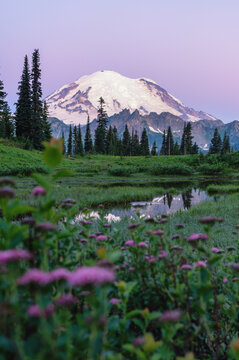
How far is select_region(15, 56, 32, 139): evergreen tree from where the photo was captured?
58.8m

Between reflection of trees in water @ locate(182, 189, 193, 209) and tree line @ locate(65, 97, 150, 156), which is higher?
tree line @ locate(65, 97, 150, 156)

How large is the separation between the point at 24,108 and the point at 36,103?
284 centimetres

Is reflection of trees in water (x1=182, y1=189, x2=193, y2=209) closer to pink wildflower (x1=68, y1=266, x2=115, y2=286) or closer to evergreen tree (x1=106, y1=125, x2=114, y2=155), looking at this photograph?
pink wildflower (x1=68, y1=266, x2=115, y2=286)

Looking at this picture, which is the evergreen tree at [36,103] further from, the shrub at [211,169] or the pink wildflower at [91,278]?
the pink wildflower at [91,278]

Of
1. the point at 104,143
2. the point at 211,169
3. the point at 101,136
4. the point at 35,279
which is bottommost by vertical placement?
the point at 35,279

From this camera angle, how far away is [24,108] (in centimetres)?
5919

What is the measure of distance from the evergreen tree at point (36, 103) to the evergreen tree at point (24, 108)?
117cm

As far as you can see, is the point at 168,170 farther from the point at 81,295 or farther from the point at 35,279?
the point at 35,279

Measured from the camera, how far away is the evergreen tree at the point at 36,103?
189 feet

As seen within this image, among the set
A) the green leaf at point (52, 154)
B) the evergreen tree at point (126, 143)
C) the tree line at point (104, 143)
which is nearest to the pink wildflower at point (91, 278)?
the green leaf at point (52, 154)

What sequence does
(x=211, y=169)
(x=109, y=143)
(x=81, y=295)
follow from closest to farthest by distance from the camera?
(x=81, y=295), (x=211, y=169), (x=109, y=143)

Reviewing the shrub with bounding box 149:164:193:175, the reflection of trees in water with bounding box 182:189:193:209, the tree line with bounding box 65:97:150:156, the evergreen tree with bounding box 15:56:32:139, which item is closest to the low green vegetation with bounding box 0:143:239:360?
the reflection of trees in water with bounding box 182:189:193:209

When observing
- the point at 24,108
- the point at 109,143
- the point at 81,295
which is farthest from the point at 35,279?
the point at 109,143

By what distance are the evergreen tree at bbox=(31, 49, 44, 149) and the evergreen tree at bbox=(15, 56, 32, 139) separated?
1.17m
